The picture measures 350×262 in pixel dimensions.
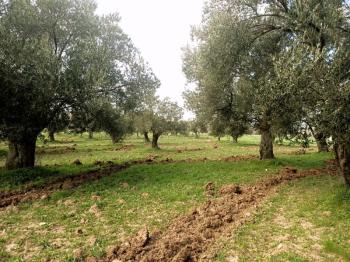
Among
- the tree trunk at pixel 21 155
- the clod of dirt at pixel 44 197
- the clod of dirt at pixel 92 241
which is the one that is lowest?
the clod of dirt at pixel 92 241

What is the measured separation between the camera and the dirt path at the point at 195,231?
1164cm

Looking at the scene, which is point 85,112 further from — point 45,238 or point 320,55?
point 320,55

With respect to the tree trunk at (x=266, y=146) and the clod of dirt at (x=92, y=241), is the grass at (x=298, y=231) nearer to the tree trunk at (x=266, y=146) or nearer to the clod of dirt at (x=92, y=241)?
the clod of dirt at (x=92, y=241)

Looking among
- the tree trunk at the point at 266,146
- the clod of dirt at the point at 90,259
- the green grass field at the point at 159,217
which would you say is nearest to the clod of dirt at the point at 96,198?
the green grass field at the point at 159,217

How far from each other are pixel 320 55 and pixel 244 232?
872 centimetres

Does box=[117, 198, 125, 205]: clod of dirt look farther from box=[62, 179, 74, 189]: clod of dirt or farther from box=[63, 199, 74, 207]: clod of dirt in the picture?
box=[62, 179, 74, 189]: clod of dirt

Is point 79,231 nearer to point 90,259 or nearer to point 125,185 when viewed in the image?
point 90,259

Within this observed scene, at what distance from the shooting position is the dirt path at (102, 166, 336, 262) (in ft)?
38.2

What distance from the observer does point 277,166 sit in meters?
28.9

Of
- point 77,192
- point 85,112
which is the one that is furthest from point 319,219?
point 85,112

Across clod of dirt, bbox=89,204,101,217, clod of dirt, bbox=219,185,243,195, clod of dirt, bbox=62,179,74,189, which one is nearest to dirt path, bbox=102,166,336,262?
clod of dirt, bbox=219,185,243,195

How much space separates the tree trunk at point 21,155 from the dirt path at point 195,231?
1595 centimetres

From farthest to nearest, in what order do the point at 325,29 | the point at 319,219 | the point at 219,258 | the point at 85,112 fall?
the point at 85,112
the point at 325,29
the point at 319,219
the point at 219,258

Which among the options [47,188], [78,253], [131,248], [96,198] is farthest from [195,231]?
[47,188]
